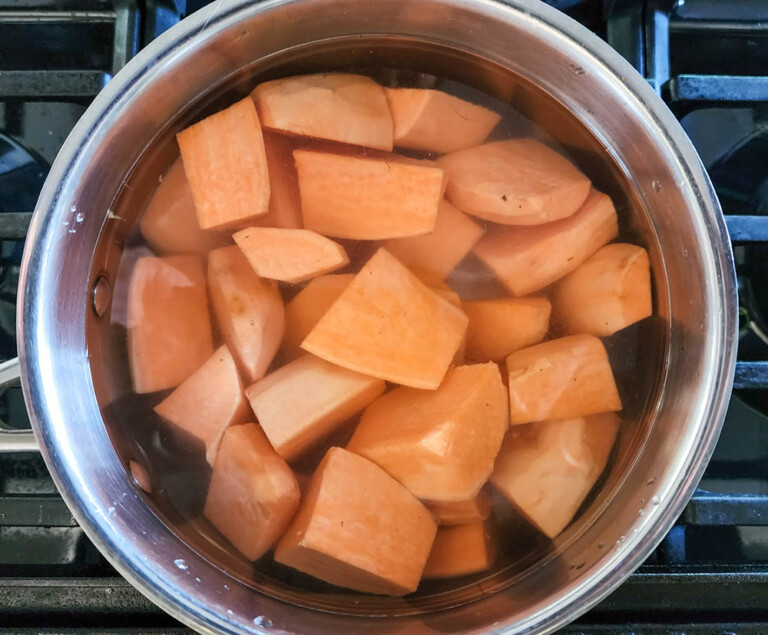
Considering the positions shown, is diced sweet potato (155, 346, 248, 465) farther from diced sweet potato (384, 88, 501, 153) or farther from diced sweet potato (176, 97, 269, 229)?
diced sweet potato (384, 88, 501, 153)

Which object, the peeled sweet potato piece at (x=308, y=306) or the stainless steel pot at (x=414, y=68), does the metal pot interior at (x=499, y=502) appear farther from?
the peeled sweet potato piece at (x=308, y=306)

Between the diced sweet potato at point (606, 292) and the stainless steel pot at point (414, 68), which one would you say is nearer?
the stainless steel pot at point (414, 68)

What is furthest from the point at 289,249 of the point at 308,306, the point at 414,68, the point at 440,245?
the point at 414,68

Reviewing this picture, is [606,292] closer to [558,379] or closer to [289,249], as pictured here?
[558,379]

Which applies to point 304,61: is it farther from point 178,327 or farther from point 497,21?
point 178,327

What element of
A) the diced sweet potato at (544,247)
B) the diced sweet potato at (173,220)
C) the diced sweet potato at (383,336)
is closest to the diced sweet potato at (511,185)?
the diced sweet potato at (544,247)

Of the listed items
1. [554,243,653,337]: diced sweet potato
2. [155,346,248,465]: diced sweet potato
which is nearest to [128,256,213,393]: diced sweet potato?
[155,346,248,465]: diced sweet potato

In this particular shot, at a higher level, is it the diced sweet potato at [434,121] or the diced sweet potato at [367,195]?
the diced sweet potato at [434,121]
